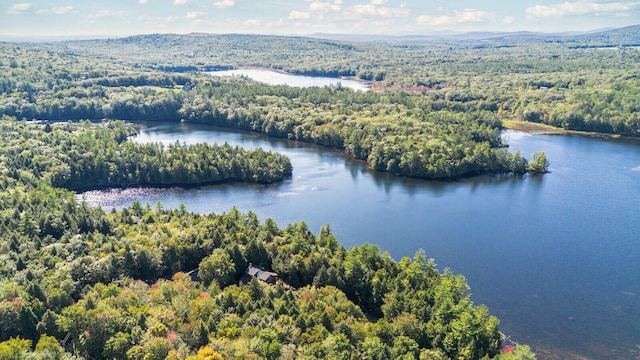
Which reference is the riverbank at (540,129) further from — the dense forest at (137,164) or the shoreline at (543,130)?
the dense forest at (137,164)

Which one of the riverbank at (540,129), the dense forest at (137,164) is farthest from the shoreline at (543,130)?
the dense forest at (137,164)

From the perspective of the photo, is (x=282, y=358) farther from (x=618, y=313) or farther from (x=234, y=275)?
(x=618, y=313)

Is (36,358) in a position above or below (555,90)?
below

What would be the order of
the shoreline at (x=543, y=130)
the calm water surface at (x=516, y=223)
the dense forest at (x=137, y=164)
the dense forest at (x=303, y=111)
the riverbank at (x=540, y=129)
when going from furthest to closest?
the riverbank at (x=540, y=129)
the shoreline at (x=543, y=130)
the dense forest at (x=303, y=111)
the dense forest at (x=137, y=164)
the calm water surface at (x=516, y=223)

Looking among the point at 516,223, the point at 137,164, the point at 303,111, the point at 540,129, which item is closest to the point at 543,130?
the point at 540,129

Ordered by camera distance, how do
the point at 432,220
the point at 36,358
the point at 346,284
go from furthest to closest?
the point at 432,220 → the point at 346,284 → the point at 36,358

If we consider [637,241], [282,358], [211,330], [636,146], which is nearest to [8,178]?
[211,330]

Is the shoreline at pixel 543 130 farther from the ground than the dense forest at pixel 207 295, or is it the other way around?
the shoreline at pixel 543 130
